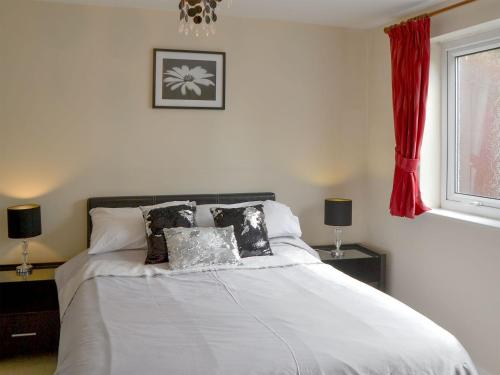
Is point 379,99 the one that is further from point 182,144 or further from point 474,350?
point 474,350

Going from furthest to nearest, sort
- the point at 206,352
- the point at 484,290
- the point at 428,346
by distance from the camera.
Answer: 1. the point at 484,290
2. the point at 428,346
3. the point at 206,352

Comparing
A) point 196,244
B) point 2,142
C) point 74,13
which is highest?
point 74,13

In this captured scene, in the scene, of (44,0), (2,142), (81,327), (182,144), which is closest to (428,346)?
(81,327)

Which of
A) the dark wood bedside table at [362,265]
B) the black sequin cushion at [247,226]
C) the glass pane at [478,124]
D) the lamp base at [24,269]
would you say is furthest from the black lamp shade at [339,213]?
the lamp base at [24,269]

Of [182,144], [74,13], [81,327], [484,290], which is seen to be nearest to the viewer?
[81,327]

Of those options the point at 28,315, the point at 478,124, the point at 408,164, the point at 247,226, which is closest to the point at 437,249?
the point at 408,164

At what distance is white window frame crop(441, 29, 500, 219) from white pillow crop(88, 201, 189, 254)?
6.66 feet

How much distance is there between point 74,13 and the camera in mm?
3566

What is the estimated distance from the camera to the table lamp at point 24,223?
130 inches

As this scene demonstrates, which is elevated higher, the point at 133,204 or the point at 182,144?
the point at 182,144

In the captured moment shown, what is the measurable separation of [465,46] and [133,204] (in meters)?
2.52

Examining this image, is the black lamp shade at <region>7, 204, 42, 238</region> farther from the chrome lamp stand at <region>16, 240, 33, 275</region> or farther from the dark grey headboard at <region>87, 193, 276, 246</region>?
the dark grey headboard at <region>87, 193, 276, 246</region>

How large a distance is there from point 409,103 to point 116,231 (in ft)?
7.10

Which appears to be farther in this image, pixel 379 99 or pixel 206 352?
pixel 379 99
